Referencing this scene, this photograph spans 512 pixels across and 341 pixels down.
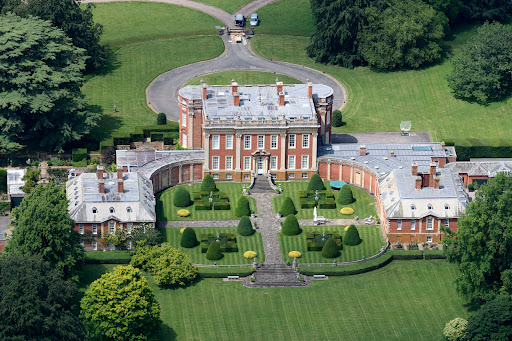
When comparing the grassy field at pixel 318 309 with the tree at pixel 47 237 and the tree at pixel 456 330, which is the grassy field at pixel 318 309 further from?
the tree at pixel 47 237

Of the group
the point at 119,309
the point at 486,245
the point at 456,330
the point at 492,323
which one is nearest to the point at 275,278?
the point at 119,309

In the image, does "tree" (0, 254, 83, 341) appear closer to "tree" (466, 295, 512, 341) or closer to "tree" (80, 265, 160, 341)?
"tree" (80, 265, 160, 341)

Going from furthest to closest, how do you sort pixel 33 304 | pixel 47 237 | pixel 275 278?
pixel 275 278 → pixel 47 237 → pixel 33 304

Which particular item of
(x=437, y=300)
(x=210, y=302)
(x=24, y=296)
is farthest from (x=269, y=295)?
(x=24, y=296)

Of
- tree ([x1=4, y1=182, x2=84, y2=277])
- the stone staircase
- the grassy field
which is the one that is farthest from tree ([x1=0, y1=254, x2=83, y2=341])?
the stone staircase

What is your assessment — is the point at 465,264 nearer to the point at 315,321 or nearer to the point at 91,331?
the point at 315,321

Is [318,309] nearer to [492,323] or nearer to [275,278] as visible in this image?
[275,278]
